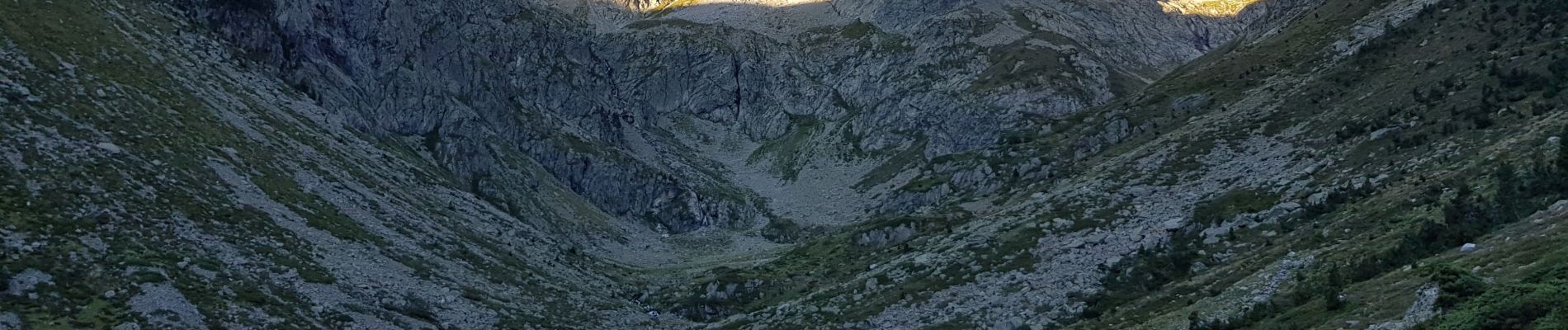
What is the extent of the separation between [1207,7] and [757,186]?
106 metres

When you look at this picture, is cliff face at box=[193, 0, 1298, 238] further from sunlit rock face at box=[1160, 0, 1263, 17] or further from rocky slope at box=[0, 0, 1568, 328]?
sunlit rock face at box=[1160, 0, 1263, 17]

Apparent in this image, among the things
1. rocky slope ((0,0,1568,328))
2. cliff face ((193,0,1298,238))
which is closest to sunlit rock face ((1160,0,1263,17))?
cliff face ((193,0,1298,238))

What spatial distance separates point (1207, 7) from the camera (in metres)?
184

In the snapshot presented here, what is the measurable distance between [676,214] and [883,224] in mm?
41819

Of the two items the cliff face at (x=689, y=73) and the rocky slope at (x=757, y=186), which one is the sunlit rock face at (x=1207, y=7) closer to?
the cliff face at (x=689, y=73)

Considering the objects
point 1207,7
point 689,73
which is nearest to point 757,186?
point 689,73

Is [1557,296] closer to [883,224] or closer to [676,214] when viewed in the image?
[883,224]

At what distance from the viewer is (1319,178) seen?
2018 inches

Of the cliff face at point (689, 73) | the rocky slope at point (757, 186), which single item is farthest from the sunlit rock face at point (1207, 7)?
the rocky slope at point (757, 186)

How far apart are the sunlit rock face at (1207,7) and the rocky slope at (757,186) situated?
54.4m

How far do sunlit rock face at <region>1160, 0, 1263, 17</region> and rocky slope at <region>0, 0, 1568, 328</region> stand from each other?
54355mm

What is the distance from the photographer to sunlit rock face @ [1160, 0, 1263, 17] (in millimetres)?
179375

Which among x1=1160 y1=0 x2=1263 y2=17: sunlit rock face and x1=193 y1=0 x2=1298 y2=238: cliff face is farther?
x1=1160 y1=0 x2=1263 y2=17: sunlit rock face

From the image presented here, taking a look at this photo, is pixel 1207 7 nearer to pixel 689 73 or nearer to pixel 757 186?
pixel 689 73
